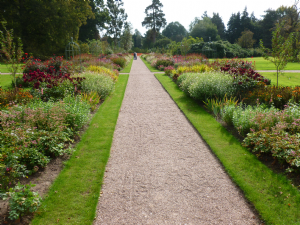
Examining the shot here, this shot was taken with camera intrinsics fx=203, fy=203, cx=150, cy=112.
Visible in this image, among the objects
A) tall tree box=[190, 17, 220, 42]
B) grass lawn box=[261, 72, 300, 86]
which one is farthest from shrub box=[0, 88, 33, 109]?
tall tree box=[190, 17, 220, 42]

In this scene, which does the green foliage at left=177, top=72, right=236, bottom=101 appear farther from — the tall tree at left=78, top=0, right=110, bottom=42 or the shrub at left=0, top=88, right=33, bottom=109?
the tall tree at left=78, top=0, right=110, bottom=42

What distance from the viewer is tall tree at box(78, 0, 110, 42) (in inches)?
1551

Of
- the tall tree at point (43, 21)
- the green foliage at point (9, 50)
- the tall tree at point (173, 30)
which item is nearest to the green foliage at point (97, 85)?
the green foliage at point (9, 50)

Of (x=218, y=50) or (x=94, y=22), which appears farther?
(x=94, y=22)

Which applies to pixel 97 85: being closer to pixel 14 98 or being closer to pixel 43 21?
pixel 14 98

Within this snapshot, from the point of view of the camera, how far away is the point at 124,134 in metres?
5.63

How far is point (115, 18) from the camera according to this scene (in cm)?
5188

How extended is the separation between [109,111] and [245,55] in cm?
3823

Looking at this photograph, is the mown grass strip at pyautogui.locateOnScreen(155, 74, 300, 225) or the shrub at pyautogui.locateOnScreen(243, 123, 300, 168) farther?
the shrub at pyautogui.locateOnScreen(243, 123, 300, 168)

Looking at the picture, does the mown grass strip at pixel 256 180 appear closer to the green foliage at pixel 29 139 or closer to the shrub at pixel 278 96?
the shrub at pixel 278 96

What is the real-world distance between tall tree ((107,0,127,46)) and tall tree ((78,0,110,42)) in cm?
969

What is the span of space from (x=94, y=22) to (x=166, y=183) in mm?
43854

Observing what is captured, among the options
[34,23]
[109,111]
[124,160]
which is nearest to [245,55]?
[34,23]

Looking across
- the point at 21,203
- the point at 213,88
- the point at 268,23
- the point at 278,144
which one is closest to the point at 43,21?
the point at 213,88
